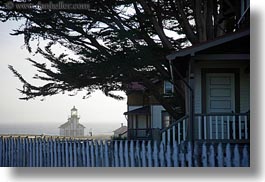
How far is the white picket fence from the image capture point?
231 inches

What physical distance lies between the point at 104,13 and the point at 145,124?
7.81ft

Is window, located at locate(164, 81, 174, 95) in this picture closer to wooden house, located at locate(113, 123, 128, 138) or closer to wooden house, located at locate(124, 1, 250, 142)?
wooden house, located at locate(124, 1, 250, 142)

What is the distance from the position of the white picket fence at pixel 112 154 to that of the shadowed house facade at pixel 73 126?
12 cm

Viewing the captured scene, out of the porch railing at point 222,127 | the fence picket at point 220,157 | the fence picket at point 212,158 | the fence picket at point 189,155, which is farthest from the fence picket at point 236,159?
the porch railing at point 222,127

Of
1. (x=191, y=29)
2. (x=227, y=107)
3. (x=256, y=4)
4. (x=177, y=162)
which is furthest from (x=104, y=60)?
(x=256, y=4)

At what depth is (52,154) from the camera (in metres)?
6.77

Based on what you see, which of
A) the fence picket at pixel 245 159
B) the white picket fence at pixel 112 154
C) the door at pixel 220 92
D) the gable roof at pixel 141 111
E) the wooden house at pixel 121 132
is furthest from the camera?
the door at pixel 220 92

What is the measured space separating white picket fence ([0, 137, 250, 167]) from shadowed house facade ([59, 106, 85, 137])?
0.40 ft

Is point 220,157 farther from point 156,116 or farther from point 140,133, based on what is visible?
point 156,116

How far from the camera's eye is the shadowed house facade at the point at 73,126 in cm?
659

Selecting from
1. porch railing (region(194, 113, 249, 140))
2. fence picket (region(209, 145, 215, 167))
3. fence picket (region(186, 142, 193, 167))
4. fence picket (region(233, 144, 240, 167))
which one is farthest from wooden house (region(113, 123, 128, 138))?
fence picket (region(233, 144, 240, 167))

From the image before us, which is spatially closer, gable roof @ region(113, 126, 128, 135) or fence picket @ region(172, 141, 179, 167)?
fence picket @ region(172, 141, 179, 167)

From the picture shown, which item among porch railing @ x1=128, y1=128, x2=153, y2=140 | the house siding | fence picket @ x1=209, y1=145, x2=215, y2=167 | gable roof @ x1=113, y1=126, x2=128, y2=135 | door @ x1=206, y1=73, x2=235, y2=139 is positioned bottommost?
fence picket @ x1=209, y1=145, x2=215, y2=167

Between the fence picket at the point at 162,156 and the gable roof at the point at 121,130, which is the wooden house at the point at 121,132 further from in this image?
the fence picket at the point at 162,156
